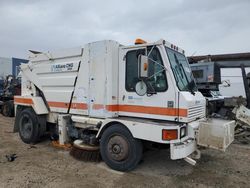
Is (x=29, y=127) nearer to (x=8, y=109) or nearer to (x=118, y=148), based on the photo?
(x=118, y=148)

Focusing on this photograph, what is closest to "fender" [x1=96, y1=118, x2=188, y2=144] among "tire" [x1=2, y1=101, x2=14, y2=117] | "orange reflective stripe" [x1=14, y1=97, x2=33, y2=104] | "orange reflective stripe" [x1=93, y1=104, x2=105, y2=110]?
"orange reflective stripe" [x1=93, y1=104, x2=105, y2=110]

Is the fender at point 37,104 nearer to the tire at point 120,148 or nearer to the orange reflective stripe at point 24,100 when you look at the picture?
the orange reflective stripe at point 24,100

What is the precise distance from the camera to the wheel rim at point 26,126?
20.2 feet

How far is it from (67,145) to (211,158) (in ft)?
11.4

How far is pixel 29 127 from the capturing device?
6.23m

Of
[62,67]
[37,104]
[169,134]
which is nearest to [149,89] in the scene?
[169,134]

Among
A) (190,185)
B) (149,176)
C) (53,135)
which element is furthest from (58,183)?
(53,135)

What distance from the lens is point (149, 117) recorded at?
4.21m

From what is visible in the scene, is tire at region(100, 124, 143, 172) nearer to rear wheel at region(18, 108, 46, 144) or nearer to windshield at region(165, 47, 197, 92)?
windshield at region(165, 47, 197, 92)

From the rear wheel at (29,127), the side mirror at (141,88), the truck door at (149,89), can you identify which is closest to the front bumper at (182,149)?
the truck door at (149,89)

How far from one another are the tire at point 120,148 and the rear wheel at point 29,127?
7.90ft

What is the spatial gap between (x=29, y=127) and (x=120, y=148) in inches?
129

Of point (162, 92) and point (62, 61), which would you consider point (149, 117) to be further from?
point (62, 61)

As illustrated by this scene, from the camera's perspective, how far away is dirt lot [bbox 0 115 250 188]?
3.82 m
